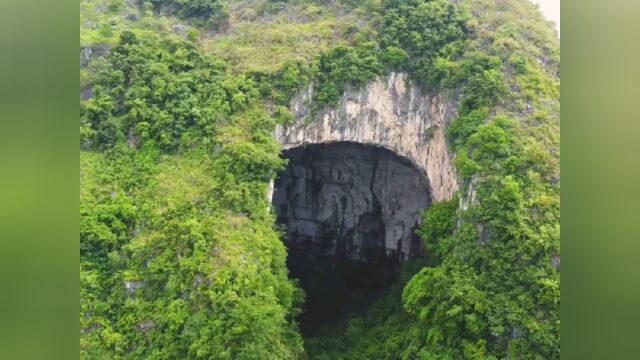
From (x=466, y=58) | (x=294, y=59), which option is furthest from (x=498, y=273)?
(x=294, y=59)

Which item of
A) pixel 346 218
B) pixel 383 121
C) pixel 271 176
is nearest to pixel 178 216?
pixel 271 176

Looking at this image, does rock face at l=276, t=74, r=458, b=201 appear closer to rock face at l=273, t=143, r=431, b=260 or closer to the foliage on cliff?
the foliage on cliff

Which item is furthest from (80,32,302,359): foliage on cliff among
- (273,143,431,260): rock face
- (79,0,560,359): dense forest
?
(273,143,431,260): rock face

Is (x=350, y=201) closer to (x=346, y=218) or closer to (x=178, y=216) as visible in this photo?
(x=346, y=218)

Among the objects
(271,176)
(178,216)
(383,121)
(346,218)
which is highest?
(383,121)

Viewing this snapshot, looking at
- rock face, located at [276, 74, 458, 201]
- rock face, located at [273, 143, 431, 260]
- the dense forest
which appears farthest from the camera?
rock face, located at [273, 143, 431, 260]

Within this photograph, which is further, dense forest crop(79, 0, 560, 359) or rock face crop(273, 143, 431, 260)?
rock face crop(273, 143, 431, 260)
